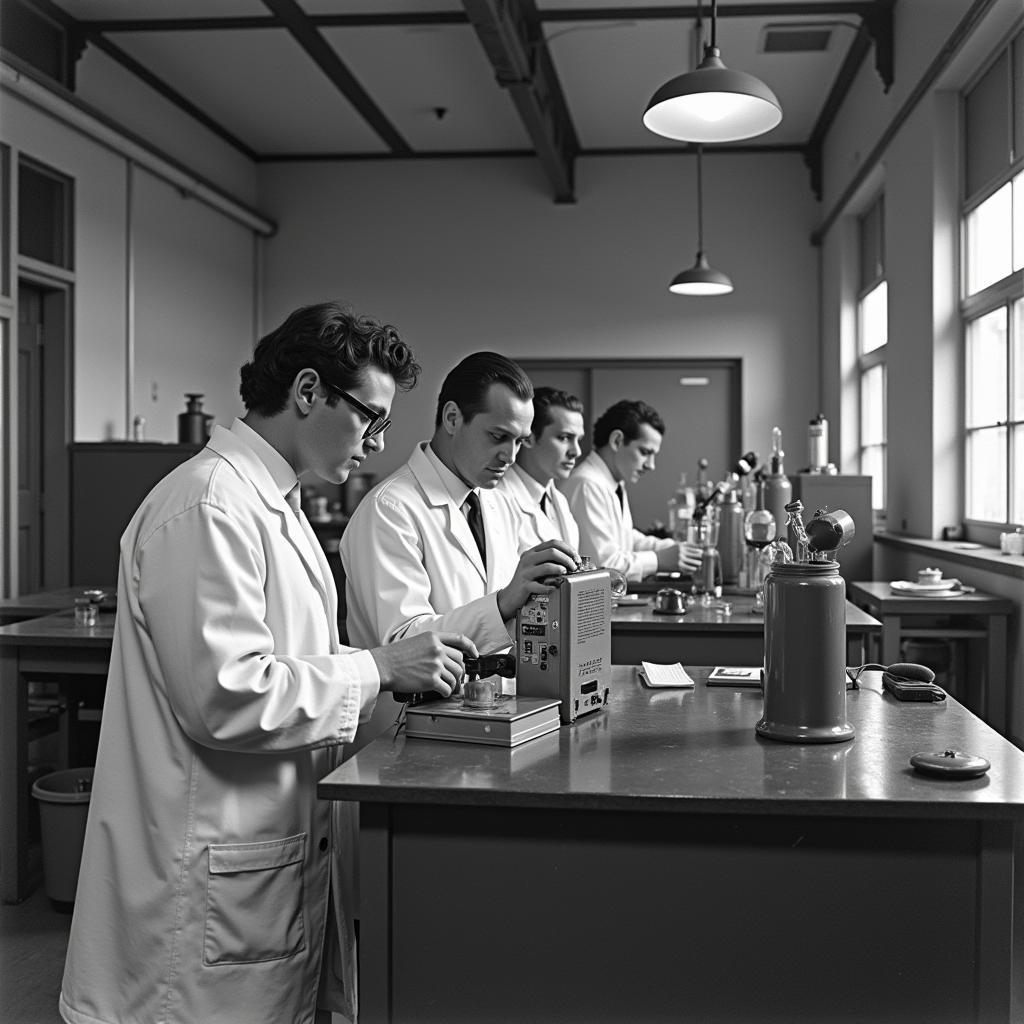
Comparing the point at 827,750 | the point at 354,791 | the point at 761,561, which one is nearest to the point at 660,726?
the point at 827,750

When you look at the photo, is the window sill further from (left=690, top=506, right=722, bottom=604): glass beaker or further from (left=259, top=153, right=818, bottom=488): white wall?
(left=259, top=153, right=818, bottom=488): white wall

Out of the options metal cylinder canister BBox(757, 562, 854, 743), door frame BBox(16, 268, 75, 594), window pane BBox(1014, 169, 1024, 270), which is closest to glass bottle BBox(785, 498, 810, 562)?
metal cylinder canister BBox(757, 562, 854, 743)

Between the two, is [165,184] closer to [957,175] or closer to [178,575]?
[957,175]

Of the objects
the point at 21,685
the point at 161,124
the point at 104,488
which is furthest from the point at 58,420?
the point at 21,685

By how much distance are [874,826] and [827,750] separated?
0.23 m

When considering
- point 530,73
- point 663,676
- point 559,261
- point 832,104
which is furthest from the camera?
point 559,261

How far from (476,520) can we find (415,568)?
37cm

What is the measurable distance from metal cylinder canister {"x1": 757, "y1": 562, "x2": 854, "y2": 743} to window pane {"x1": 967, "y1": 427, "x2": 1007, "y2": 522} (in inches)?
133

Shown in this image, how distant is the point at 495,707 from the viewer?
70.7 inches

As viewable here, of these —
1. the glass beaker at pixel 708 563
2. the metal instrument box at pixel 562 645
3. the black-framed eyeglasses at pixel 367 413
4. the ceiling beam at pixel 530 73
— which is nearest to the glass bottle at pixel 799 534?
the metal instrument box at pixel 562 645

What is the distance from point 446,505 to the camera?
255 centimetres

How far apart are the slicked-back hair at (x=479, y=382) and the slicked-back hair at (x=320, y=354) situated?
0.75 metres

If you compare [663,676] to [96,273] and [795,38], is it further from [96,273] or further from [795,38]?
[795,38]

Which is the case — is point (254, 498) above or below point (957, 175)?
below
